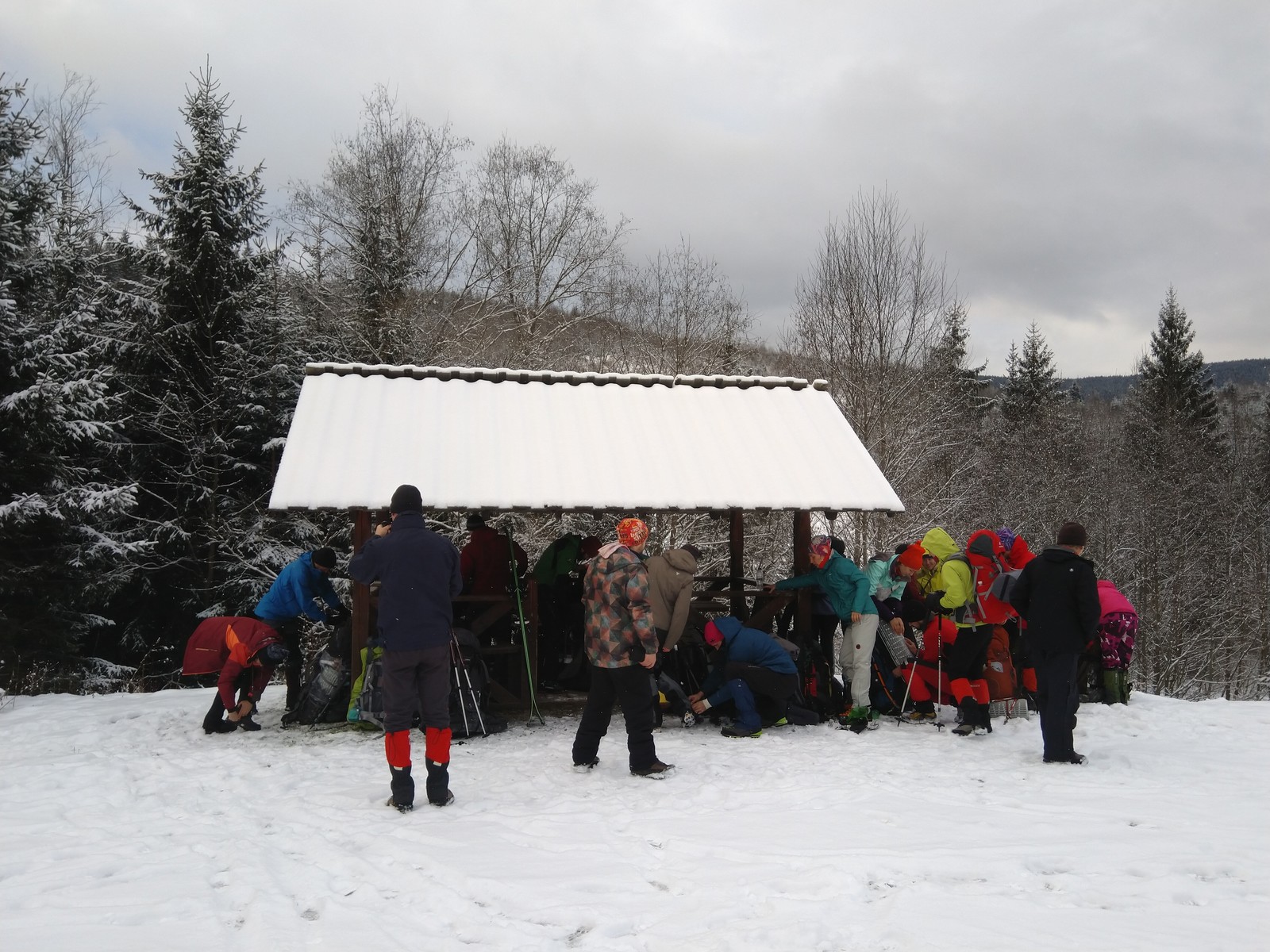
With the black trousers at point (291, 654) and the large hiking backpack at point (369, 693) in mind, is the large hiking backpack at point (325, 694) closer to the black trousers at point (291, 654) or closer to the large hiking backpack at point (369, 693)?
the black trousers at point (291, 654)

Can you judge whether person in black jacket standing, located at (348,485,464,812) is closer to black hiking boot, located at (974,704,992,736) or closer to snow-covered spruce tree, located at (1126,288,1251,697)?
black hiking boot, located at (974,704,992,736)

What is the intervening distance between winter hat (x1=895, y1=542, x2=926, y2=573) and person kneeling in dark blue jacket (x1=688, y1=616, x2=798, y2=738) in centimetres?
184

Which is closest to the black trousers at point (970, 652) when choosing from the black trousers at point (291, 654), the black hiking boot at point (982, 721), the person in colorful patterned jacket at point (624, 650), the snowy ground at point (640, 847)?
the black hiking boot at point (982, 721)

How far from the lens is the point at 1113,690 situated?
8.98m

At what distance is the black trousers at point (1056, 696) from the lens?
663 cm

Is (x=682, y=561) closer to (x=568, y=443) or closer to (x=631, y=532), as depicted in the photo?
(x=631, y=532)

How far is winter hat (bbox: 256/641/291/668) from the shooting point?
25.4ft

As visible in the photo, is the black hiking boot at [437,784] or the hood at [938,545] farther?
the hood at [938,545]

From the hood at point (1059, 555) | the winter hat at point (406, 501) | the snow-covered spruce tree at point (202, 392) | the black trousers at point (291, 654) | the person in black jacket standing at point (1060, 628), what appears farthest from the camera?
the snow-covered spruce tree at point (202, 392)

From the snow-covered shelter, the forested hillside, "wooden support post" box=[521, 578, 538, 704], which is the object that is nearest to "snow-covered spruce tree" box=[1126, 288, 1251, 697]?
the forested hillside

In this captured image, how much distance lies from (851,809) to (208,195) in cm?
1653

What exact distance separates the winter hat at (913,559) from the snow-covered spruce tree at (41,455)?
→ 411 inches

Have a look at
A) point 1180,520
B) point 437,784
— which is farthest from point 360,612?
point 1180,520

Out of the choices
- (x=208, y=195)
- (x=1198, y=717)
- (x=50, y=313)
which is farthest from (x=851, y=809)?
(x=208, y=195)
